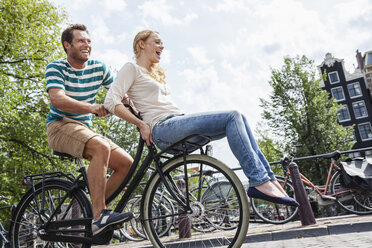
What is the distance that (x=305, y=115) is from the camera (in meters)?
20.2

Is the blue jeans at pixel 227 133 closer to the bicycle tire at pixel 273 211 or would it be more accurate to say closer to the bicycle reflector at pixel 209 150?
the bicycle reflector at pixel 209 150

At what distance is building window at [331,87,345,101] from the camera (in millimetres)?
31453

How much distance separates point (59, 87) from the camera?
→ 2.77m

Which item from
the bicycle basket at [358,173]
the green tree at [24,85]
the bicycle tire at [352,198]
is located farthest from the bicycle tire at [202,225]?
the green tree at [24,85]

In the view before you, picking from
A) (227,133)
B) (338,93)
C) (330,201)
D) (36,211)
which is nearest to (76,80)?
(36,211)

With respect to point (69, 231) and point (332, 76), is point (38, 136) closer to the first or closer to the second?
point (69, 231)

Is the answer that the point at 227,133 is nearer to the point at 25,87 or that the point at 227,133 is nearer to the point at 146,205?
the point at 146,205

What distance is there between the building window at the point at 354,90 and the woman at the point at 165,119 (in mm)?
32207

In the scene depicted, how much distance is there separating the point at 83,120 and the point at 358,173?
524 cm

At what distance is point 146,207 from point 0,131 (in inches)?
463

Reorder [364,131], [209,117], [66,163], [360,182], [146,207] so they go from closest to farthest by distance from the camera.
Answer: [209,117]
[146,207]
[360,182]
[66,163]
[364,131]

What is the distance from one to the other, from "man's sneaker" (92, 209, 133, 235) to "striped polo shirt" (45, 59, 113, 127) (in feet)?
2.92

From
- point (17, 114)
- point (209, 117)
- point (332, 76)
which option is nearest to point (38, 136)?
point (17, 114)

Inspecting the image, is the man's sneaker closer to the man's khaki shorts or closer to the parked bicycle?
the parked bicycle
